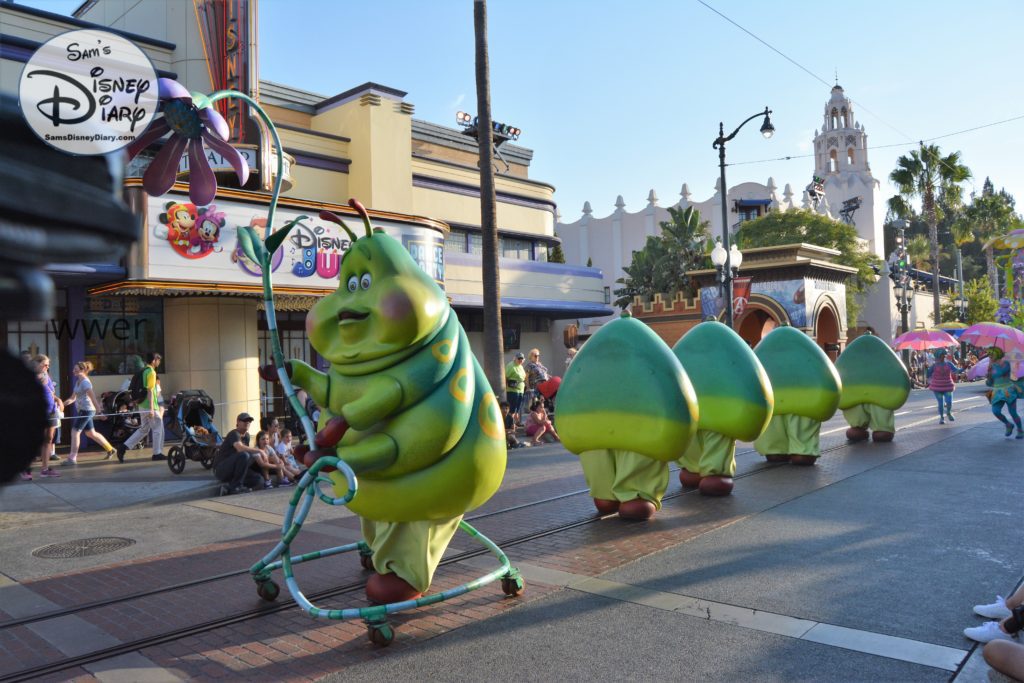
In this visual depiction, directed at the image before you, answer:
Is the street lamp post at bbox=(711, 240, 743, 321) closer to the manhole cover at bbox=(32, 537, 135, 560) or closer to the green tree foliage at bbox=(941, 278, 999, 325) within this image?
the manhole cover at bbox=(32, 537, 135, 560)

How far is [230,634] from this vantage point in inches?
184

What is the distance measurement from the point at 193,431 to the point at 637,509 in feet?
24.8

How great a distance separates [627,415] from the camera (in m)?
7.27

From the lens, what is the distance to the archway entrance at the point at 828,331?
29.5 m

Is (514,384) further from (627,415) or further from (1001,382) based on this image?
(1001,382)

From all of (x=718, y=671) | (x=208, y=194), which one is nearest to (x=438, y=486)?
(x=718, y=671)

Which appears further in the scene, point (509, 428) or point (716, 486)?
point (509, 428)

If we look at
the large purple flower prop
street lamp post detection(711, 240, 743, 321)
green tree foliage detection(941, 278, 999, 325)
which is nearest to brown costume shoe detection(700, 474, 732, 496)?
the large purple flower prop

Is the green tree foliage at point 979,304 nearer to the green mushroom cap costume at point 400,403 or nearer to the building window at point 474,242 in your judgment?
the building window at point 474,242

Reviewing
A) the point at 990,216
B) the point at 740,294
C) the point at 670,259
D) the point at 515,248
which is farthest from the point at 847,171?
the point at 515,248

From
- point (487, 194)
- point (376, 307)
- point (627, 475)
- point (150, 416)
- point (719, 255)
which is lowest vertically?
point (627, 475)

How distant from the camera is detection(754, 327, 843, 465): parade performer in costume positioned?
35.7 ft

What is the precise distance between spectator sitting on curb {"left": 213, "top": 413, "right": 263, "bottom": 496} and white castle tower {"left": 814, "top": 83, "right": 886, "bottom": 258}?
43.7m

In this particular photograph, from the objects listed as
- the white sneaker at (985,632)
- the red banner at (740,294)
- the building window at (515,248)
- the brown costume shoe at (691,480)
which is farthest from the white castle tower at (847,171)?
the white sneaker at (985,632)
